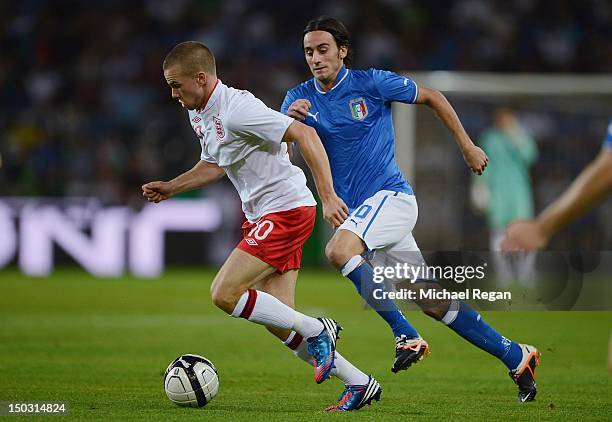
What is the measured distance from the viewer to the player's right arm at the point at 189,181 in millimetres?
6328

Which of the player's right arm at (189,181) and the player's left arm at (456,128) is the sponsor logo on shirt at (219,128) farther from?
the player's left arm at (456,128)

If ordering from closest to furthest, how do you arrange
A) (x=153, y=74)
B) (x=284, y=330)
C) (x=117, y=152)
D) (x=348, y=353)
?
(x=284, y=330)
(x=348, y=353)
(x=117, y=152)
(x=153, y=74)

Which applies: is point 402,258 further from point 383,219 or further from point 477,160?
point 477,160

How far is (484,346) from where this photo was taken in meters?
6.25

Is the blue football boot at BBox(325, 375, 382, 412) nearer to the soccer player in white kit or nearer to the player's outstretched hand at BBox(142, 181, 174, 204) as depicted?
the soccer player in white kit

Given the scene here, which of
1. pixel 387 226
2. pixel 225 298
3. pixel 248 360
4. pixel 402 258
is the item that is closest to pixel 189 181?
pixel 225 298

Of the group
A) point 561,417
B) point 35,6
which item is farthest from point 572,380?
point 35,6

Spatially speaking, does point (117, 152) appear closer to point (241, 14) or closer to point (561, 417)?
point (241, 14)

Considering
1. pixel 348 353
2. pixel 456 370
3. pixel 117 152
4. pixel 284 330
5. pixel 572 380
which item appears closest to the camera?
pixel 284 330

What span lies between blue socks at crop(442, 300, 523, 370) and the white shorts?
374 mm

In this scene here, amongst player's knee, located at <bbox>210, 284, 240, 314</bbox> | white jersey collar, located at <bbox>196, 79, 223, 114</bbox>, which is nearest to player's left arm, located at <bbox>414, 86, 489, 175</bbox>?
white jersey collar, located at <bbox>196, 79, 223, 114</bbox>

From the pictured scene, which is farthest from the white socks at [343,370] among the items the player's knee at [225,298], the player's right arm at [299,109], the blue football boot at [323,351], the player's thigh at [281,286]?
the player's right arm at [299,109]

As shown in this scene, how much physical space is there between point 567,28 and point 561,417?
1522 cm

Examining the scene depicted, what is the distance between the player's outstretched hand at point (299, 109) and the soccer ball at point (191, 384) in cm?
147
